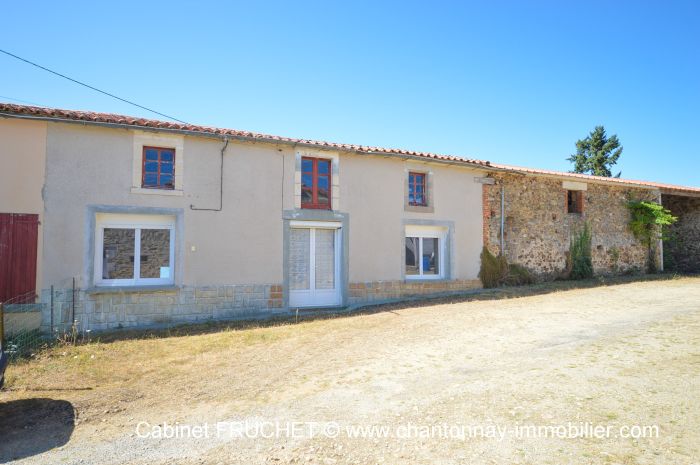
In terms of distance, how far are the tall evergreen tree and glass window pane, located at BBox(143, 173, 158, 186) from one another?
3331 centimetres

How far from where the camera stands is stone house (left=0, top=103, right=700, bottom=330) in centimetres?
728

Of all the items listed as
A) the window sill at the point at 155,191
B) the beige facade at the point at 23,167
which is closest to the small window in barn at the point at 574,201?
the window sill at the point at 155,191

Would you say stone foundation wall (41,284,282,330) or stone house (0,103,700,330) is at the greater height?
stone house (0,103,700,330)

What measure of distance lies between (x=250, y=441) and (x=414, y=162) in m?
8.55

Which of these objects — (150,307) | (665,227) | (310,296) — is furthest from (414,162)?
(665,227)

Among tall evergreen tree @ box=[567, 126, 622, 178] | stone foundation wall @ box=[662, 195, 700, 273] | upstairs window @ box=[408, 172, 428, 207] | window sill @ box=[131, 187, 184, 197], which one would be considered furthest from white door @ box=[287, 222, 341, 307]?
tall evergreen tree @ box=[567, 126, 622, 178]

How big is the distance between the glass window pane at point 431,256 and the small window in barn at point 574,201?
5.72m

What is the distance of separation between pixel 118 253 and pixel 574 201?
1373 cm

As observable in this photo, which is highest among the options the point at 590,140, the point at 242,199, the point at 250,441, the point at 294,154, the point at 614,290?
the point at 590,140

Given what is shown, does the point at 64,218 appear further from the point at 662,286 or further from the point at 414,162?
the point at 662,286

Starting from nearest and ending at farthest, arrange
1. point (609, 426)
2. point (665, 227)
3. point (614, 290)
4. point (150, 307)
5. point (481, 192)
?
1. point (609, 426)
2. point (150, 307)
3. point (614, 290)
4. point (481, 192)
5. point (665, 227)

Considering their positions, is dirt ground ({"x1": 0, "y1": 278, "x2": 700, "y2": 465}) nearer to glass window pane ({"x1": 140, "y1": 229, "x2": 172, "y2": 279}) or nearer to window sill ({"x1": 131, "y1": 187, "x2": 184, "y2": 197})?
glass window pane ({"x1": 140, "y1": 229, "x2": 172, "y2": 279})

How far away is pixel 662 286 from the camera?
1104 cm

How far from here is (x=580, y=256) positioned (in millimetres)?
12992
